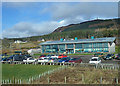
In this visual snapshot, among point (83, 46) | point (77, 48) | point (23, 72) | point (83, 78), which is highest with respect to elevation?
point (83, 46)

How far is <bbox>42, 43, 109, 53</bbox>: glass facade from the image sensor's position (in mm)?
50894

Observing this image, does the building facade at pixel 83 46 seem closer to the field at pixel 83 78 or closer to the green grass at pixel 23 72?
the green grass at pixel 23 72

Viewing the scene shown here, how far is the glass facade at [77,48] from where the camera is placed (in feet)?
167

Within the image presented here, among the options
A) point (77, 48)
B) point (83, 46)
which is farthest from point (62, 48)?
point (83, 46)

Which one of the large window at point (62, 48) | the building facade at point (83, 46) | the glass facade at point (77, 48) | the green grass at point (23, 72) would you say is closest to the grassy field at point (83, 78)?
the green grass at point (23, 72)

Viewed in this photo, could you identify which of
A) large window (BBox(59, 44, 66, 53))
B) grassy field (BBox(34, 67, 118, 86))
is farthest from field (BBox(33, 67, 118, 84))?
large window (BBox(59, 44, 66, 53))

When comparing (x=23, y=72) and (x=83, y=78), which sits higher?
(x=83, y=78)

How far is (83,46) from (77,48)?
8.60 ft

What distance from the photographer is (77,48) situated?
2190 inches

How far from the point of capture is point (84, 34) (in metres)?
124

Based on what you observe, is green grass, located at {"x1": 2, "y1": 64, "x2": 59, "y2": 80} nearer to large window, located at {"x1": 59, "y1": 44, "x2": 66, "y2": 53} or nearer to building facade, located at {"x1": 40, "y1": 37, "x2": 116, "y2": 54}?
building facade, located at {"x1": 40, "y1": 37, "x2": 116, "y2": 54}

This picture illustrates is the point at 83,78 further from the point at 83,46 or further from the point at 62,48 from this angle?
the point at 62,48

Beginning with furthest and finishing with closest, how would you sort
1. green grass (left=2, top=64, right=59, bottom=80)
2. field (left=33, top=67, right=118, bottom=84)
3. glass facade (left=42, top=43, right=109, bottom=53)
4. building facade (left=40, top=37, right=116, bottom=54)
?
1. glass facade (left=42, top=43, right=109, bottom=53)
2. building facade (left=40, top=37, right=116, bottom=54)
3. green grass (left=2, top=64, right=59, bottom=80)
4. field (left=33, top=67, right=118, bottom=84)

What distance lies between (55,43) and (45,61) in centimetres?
2981
